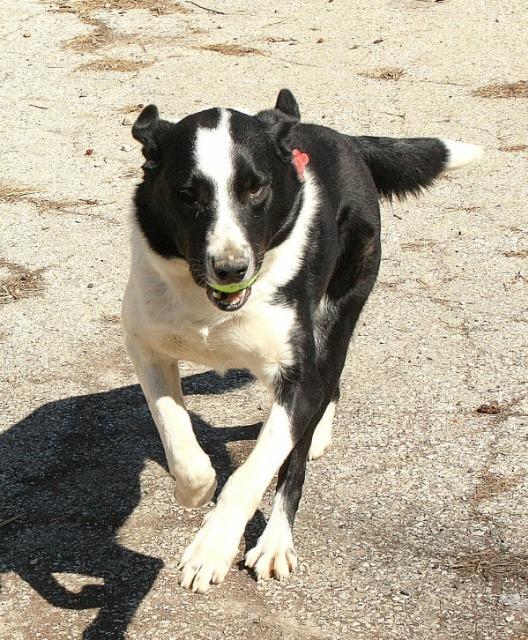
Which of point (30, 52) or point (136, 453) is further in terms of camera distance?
point (30, 52)

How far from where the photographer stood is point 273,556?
4176mm

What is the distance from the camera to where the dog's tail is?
5.21 metres

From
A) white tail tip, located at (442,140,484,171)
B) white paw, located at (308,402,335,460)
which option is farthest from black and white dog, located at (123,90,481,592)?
white tail tip, located at (442,140,484,171)

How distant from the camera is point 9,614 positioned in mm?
4051

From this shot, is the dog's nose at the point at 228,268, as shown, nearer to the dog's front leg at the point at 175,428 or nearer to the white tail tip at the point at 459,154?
the dog's front leg at the point at 175,428

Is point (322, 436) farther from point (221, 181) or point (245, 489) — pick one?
point (221, 181)

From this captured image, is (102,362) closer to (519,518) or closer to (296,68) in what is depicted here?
(519,518)

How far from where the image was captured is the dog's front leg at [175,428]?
12.7 feet

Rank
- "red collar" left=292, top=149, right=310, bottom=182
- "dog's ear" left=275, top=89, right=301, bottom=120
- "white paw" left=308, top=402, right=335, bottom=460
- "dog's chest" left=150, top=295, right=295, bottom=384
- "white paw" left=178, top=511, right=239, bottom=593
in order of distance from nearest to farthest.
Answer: "white paw" left=178, top=511, right=239, bottom=593 < "dog's chest" left=150, top=295, right=295, bottom=384 < "red collar" left=292, top=149, right=310, bottom=182 < "dog's ear" left=275, top=89, right=301, bottom=120 < "white paw" left=308, top=402, right=335, bottom=460

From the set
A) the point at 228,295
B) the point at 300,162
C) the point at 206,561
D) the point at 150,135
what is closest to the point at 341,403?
the point at 300,162

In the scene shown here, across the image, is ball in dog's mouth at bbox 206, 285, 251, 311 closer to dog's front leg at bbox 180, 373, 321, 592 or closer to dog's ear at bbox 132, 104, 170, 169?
dog's front leg at bbox 180, 373, 321, 592

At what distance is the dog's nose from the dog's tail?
1.61 metres

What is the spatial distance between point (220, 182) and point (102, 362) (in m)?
2.14

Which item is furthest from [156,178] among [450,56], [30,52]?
[30,52]
